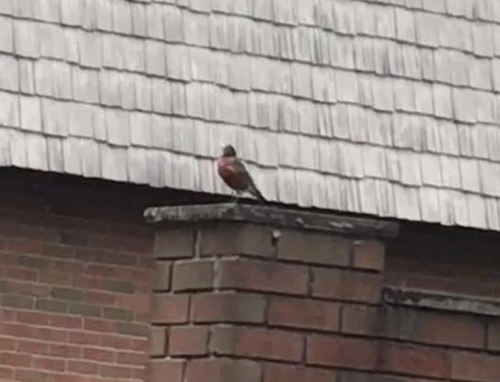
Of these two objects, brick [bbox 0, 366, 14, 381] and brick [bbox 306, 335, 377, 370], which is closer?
brick [bbox 306, 335, 377, 370]

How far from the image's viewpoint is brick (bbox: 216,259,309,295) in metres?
3.79

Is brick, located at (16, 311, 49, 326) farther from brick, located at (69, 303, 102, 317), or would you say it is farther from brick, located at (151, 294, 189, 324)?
brick, located at (151, 294, 189, 324)

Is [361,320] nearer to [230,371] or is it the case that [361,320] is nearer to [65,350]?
[230,371]

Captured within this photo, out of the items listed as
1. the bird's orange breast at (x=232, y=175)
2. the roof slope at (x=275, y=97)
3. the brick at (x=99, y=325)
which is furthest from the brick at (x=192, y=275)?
the brick at (x=99, y=325)

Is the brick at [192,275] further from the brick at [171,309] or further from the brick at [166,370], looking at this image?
the brick at [166,370]

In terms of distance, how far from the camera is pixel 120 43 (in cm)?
855

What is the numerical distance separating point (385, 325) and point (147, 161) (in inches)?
181

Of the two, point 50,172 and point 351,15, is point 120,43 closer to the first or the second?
point 50,172

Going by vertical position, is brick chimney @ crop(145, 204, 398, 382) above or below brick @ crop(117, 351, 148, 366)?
below

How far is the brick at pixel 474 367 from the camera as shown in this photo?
157 inches

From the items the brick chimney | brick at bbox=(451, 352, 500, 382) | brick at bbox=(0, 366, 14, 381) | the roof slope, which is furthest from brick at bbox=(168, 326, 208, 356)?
brick at bbox=(0, 366, 14, 381)

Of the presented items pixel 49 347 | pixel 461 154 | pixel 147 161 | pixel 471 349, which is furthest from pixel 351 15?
pixel 471 349

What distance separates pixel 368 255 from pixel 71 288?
4.94 m

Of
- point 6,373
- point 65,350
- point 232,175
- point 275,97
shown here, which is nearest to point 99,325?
point 65,350
